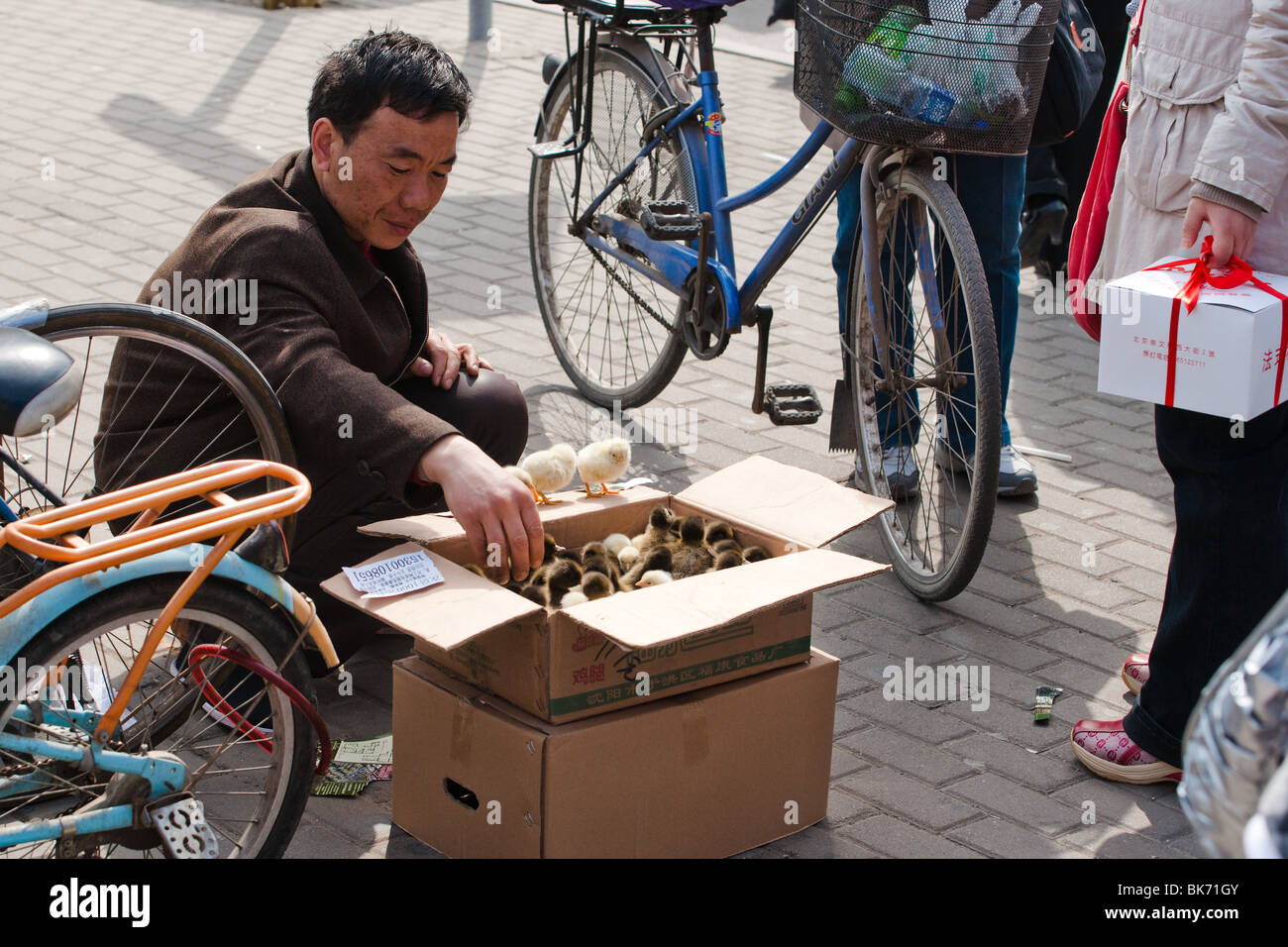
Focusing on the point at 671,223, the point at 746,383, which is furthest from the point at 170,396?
the point at 746,383

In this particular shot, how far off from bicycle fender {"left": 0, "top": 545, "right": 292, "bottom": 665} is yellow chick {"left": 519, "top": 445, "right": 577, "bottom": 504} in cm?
92

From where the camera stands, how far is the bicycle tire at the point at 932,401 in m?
3.40

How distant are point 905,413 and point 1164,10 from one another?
60.1 inches

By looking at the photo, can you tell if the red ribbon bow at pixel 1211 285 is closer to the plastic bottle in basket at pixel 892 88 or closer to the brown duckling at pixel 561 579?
the plastic bottle in basket at pixel 892 88

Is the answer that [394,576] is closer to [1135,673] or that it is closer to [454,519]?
[454,519]

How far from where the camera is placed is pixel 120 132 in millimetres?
7738

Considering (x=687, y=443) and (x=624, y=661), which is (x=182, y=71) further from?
(x=624, y=661)

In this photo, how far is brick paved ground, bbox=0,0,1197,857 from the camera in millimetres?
2953

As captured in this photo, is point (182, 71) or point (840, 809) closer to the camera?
point (840, 809)

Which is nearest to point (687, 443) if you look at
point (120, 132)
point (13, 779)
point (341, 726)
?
point (341, 726)

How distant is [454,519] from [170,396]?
0.62 meters

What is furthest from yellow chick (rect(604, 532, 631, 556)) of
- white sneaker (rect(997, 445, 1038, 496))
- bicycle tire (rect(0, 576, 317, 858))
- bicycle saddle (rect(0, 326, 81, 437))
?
white sneaker (rect(997, 445, 1038, 496))

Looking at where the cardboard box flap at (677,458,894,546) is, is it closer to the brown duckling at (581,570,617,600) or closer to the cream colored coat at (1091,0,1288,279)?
the brown duckling at (581,570,617,600)

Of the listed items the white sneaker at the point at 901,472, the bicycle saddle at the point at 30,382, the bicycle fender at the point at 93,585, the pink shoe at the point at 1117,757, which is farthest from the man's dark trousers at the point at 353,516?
the pink shoe at the point at 1117,757
